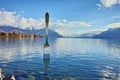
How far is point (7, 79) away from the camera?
4291 centimetres

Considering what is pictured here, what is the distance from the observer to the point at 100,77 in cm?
5056

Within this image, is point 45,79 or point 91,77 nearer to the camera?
point 45,79

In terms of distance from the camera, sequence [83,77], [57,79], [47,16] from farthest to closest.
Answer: [47,16] → [83,77] → [57,79]

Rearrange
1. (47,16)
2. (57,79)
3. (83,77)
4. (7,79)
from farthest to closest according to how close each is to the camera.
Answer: (47,16), (83,77), (57,79), (7,79)

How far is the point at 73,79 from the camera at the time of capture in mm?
46469

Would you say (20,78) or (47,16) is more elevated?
(47,16)

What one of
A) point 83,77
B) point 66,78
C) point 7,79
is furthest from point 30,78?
point 83,77

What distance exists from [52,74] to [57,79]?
5.90m

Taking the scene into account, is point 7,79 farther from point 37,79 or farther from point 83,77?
point 83,77

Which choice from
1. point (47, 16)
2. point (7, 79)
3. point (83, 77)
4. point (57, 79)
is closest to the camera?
point (7, 79)

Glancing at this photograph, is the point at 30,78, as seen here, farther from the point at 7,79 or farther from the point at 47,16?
the point at 47,16

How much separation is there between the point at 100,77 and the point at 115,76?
160 inches

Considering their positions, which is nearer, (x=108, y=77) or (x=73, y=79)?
(x=73, y=79)

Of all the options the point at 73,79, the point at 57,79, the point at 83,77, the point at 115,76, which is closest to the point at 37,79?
the point at 57,79
